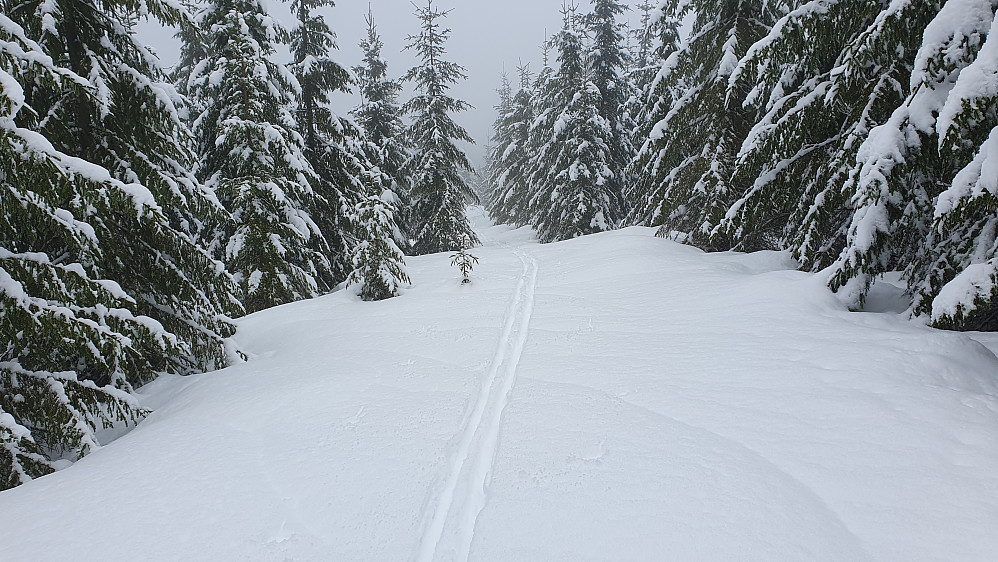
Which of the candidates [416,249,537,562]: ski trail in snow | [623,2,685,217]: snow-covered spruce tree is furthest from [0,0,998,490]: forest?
[416,249,537,562]: ski trail in snow

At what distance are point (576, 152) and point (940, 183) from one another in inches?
605

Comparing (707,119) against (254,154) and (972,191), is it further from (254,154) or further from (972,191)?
(254,154)

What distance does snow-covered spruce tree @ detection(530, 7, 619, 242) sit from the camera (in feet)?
64.8

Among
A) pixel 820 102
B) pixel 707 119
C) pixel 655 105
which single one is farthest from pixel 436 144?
pixel 820 102

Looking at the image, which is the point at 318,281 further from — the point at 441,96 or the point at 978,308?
the point at 978,308

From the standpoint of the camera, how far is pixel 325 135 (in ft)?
47.5

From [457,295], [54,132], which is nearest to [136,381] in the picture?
[54,132]

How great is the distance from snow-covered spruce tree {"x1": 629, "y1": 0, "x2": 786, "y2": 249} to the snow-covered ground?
508 cm

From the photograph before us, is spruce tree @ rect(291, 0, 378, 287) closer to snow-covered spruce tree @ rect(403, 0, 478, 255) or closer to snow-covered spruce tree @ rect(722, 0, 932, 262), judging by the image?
snow-covered spruce tree @ rect(403, 0, 478, 255)

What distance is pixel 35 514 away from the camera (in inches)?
124

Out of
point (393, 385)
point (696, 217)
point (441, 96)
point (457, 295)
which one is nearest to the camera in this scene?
point (393, 385)

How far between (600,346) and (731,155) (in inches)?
309

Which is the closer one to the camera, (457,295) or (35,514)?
(35,514)

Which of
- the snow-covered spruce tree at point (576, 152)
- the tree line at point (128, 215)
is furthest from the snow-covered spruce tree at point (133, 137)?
the snow-covered spruce tree at point (576, 152)
